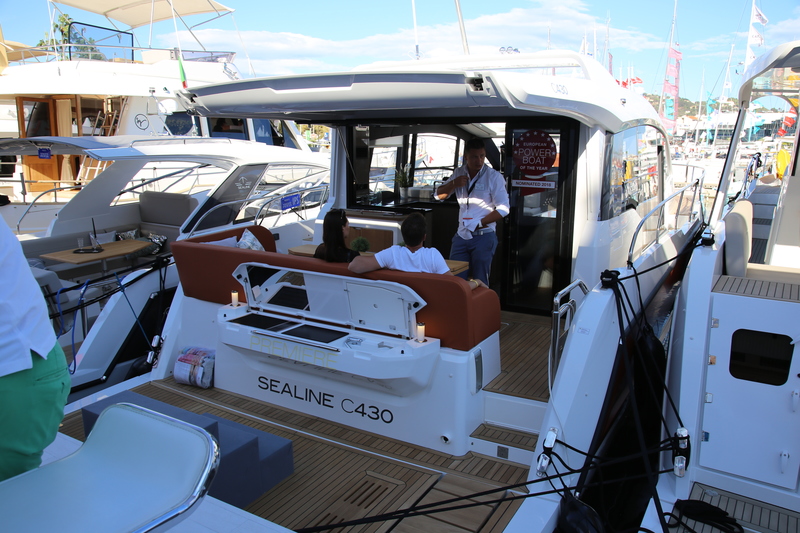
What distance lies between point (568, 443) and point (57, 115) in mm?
14536

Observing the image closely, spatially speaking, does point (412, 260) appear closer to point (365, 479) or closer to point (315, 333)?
point (315, 333)

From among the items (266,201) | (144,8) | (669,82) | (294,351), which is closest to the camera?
(294,351)

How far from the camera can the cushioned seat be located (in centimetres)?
138

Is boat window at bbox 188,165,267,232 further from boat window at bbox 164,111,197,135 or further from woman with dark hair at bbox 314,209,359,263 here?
boat window at bbox 164,111,197,135

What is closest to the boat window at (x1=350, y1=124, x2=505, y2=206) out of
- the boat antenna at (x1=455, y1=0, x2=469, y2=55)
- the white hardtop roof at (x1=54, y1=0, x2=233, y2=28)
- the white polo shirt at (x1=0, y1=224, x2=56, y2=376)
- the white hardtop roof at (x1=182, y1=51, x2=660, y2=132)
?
the white hardtop roof at (x1=182, y1=51, x2=660, y2=132)

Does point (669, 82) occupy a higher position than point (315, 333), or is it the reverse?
point (669, 82)

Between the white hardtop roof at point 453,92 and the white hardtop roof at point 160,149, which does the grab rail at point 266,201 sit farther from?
the white hardtop roof at point 453,92

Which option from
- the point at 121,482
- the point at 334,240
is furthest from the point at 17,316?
A: the point at 334,240

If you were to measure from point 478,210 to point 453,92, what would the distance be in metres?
1.63

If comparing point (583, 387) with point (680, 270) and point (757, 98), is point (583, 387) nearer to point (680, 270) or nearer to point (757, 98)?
point (680, 270)

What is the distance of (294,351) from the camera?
3.56 m

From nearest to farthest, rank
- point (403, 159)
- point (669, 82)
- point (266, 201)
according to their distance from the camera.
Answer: point (403, 159) → point (266, 201) → point (669, 82)

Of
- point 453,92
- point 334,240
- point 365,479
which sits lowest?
point 365,479

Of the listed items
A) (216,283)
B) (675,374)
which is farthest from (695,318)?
(216,283)
